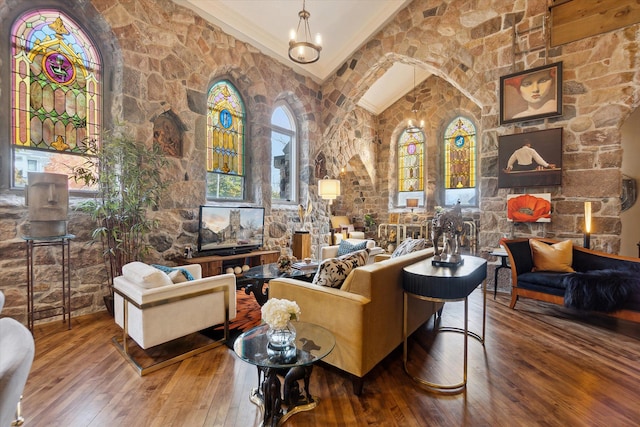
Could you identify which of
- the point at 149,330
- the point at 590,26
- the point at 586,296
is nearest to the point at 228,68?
the point at 149,330

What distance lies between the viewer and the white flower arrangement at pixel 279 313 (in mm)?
1558

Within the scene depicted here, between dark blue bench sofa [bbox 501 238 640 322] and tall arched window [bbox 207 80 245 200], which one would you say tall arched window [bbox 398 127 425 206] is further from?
tall arched window [bbox 207 80 245 200]

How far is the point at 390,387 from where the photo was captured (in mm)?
1978

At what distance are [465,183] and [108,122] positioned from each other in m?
7.01

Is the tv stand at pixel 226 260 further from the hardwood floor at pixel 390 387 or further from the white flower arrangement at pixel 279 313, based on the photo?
the white flower arrangement at pixel 279 313

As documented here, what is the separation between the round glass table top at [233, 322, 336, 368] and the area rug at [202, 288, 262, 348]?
946 millimetres

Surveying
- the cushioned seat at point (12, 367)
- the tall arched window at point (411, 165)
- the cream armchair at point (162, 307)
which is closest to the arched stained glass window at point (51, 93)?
the cream armchair at point (162, 307)

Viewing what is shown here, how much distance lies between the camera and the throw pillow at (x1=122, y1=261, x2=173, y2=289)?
221 centimetres

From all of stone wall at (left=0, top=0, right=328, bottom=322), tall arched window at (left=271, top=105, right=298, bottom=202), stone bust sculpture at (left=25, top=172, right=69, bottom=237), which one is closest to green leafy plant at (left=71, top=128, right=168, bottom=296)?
stone wall at (left=0, top=0, right=328, bottom=322)

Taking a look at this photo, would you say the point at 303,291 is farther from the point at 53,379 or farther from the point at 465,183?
the point at 465,183

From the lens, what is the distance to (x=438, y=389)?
1.96 meters

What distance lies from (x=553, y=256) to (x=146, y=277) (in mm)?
4141

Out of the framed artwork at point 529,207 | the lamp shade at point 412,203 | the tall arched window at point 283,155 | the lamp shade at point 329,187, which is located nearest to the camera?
the framed artwork at point 529,207

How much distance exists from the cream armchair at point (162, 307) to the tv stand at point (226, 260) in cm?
126
